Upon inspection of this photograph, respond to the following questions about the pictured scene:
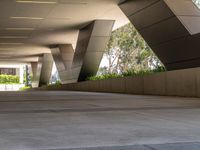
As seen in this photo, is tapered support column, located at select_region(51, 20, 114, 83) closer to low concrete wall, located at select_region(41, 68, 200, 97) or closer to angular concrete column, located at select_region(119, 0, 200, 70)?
low concrete wall, located at select_region(41, 68, 200, 97)

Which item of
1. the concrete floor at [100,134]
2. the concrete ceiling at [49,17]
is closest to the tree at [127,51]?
the concrete ceiling at [49,17]

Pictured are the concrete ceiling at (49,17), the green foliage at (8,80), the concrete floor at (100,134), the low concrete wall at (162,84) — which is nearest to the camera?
the concrete floor at (100,134)

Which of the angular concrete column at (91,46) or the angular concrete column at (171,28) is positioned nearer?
the angular concrete column at (171,28)

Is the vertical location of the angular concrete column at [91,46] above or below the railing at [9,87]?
above

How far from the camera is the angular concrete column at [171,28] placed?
15.3m

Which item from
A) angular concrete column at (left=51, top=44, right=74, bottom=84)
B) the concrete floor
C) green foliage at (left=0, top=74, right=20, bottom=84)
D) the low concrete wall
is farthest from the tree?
green foliage at (left=0, top=74, right=20, bottom=84)

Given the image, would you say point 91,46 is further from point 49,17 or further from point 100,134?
point 100,134

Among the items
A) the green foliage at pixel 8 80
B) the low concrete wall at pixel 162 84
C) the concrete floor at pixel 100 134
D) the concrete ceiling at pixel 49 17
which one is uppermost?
the concrete ceiling at pixel 49 17

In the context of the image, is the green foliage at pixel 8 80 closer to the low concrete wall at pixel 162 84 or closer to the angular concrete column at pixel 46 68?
the angular concrete column at pixel 46 68

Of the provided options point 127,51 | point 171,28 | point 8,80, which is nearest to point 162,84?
point 171,28

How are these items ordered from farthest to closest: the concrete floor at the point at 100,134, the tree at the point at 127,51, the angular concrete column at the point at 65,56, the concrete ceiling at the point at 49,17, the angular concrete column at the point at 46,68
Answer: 1. the angular concrete column at the point at 46,68
2. the angular concrete column at the point at 65,56
3. the tree at the point at 127,51
4. the concrete ceiling at the point at 49,17
5. the concrete floor at the point at 100,134

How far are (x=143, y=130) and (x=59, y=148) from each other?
1610mm

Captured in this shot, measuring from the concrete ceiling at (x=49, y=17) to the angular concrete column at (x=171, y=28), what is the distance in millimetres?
2074

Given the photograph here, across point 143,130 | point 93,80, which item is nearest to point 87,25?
point 93,80
